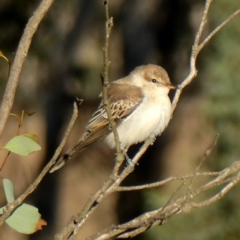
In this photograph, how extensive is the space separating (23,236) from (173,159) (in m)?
3.11

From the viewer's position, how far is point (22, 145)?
2768 millimetres

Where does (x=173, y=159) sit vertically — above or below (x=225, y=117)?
below

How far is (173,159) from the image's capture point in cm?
1252

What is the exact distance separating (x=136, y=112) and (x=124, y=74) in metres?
5.20

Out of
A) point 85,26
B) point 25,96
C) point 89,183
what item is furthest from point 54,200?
point 89,183

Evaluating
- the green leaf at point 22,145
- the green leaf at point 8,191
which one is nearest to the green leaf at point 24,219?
the green leaf at point 8,191

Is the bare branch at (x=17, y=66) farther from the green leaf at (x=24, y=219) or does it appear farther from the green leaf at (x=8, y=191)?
the green leaf at (x=24, y=219)

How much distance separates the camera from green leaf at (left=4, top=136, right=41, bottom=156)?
2730mm

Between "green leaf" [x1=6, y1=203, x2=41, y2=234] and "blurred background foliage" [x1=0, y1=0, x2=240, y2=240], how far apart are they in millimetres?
6160

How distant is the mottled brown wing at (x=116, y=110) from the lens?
6094 millimetres

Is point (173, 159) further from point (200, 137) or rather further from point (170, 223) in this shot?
point (170, 223)

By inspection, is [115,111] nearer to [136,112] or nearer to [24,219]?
[136,112]

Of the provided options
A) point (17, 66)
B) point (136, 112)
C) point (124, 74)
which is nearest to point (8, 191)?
point (17, 66)

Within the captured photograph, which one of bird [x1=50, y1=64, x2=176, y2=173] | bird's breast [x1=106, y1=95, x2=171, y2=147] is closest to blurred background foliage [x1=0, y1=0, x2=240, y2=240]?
bird [x1=50, y1=64, x2=176, y2=173]
